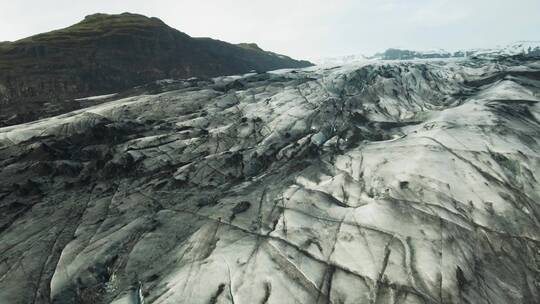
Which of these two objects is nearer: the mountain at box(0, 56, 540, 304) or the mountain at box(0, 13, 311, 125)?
the mountain at box(0, 56, 540, 304)

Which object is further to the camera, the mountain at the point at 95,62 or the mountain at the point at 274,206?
the mountain at the point at 95,62

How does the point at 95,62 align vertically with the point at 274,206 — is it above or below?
above

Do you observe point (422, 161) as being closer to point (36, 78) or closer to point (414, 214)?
point (414, 214)

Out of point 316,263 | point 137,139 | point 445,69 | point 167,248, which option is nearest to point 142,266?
point 167,248

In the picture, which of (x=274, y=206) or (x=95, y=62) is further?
(x=95, y=62)
